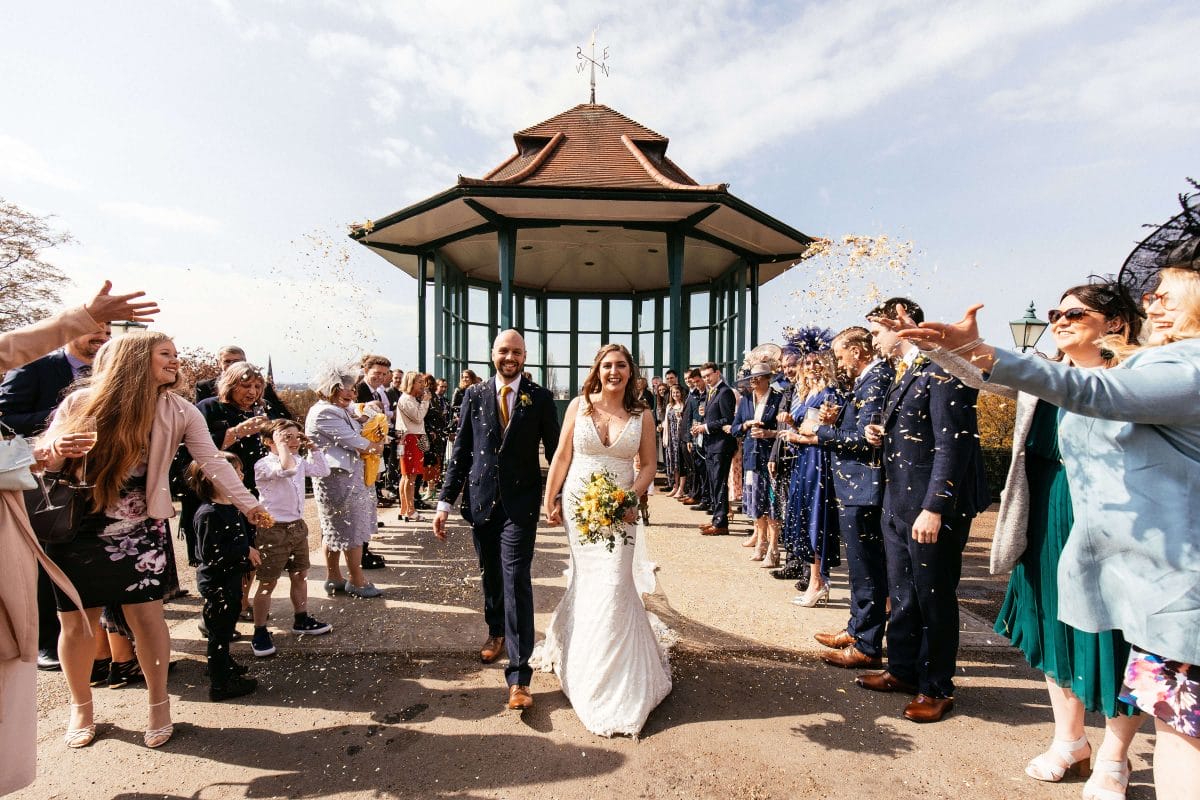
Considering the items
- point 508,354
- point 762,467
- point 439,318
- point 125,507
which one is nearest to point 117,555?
point 125,507

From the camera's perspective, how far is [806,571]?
17.9 ft

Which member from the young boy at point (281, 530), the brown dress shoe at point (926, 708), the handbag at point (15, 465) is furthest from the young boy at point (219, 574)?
the brown dress shoe at point (926, 708)

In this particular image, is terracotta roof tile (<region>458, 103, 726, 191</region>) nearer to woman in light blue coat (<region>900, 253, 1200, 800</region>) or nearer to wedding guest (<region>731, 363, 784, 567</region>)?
wedding guest (<region>731, 363, 784, 567</region>)

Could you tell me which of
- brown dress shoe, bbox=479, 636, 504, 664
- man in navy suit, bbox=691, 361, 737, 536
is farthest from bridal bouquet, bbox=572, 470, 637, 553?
man in navy suit, bbox=691, 361, 737, 536

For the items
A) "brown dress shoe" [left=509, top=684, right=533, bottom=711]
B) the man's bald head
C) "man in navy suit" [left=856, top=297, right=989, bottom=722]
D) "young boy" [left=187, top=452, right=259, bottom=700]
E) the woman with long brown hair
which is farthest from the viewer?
the man's bald head

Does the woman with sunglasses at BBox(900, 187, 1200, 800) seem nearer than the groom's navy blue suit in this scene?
Yes

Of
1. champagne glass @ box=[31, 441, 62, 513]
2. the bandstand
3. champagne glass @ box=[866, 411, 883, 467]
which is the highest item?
the bandstand

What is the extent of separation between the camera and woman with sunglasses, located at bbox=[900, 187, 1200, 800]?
5.49ft

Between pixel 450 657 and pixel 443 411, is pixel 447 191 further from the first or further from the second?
pixel 450 657

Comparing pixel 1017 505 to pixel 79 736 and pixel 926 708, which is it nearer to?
pixel 926 708

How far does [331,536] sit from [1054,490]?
4966 millimetres

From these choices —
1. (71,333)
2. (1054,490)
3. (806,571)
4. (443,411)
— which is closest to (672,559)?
(806,571)

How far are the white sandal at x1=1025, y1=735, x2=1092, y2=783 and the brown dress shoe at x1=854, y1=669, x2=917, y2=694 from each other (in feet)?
2.34

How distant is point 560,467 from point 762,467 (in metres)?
3.40
